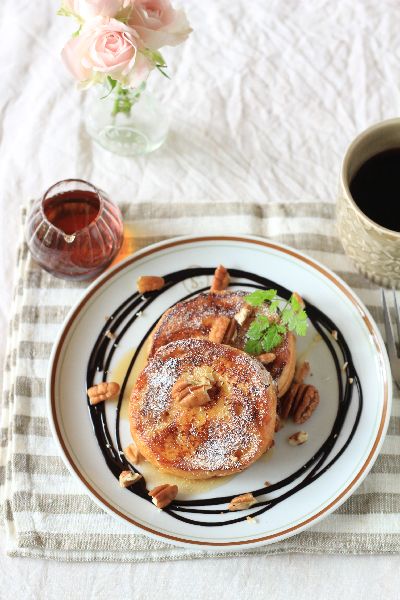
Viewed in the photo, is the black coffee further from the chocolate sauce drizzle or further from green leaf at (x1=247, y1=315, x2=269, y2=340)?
green leaf at (x1=247, y1=315, x2=269, y2=340)

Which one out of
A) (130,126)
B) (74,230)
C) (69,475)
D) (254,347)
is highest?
(130,126)

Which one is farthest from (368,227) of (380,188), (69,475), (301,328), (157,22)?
(69,475)

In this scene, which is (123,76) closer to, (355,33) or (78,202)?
(78,202)

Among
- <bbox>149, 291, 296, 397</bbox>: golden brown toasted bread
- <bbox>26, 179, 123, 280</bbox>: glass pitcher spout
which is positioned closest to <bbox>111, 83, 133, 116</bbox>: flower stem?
<bbox>26, 179, 123, 280</bbox>: glass pitcher spout

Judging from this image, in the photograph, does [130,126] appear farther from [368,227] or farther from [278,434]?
[278,434]

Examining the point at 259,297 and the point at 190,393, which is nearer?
the point at 190,393
